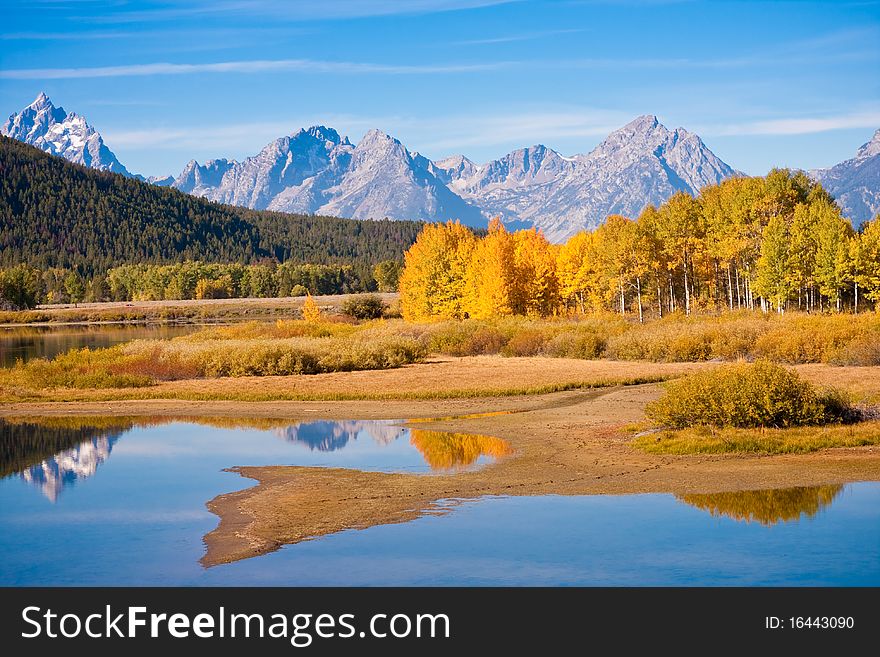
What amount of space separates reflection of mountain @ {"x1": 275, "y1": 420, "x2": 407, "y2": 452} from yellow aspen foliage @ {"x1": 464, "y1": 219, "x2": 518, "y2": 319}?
3896 cm

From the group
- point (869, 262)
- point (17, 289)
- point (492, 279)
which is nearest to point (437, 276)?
point (492, 279)

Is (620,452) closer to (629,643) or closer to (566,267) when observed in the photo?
(629,643)

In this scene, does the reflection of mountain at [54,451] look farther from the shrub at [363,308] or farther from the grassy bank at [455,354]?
the shrub at [363,308]

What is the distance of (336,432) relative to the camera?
2825 cm

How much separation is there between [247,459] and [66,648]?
12.3 metres

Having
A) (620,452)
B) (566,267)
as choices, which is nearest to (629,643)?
(620,452)

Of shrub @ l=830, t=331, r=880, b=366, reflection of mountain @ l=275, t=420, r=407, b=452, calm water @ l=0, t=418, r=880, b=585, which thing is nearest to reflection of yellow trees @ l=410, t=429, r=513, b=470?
calm water @ l=0, t=418, r=880, b=585

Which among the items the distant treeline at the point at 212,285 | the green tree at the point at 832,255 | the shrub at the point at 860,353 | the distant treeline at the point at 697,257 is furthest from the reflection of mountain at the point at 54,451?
the distant treeline at the point at 212,285

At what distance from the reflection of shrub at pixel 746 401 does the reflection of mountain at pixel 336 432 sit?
7716mm

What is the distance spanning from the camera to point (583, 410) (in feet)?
97.0

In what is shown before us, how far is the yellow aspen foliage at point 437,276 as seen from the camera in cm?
7450

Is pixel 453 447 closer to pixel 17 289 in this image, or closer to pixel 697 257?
pixel 697 257

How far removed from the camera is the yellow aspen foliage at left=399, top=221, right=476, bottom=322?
74.5m

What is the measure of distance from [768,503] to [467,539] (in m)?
5.70
